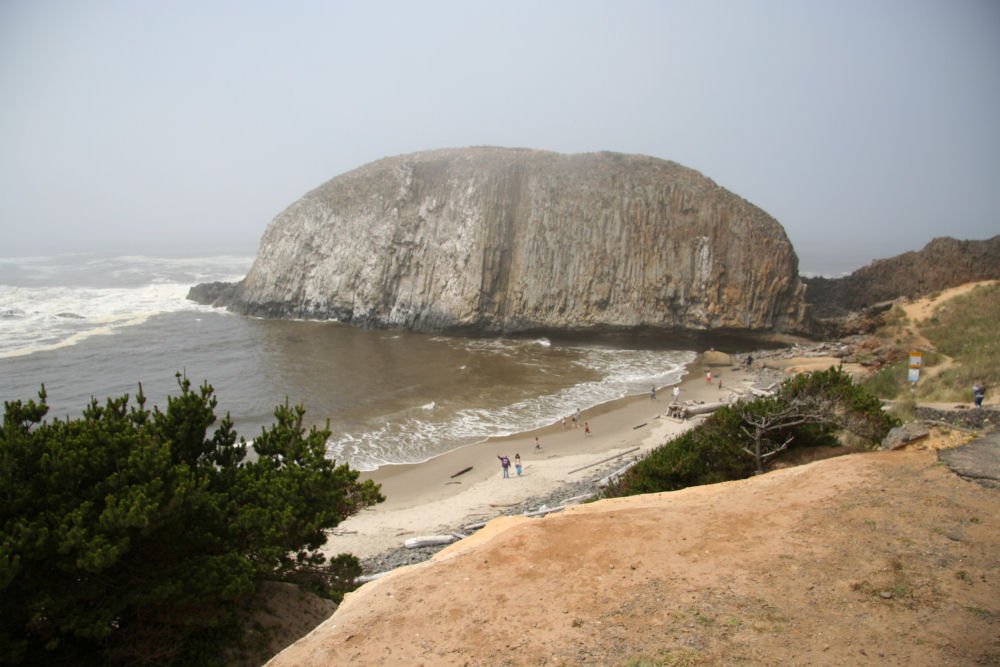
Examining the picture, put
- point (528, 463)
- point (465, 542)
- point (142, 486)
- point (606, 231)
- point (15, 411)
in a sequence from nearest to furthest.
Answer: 1. point (142, 486)
2. point (15, 411)
3. point (465, 542)
4. point (528, 463)
5. point (606, 231)

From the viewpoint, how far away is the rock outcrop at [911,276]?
119 ft

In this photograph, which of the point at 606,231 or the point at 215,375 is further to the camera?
the point at 606,231

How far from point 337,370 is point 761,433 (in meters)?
22.9

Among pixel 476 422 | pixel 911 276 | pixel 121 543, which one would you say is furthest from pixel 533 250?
pixel 121 543

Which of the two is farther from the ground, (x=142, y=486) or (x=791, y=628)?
(x=142, y=486)

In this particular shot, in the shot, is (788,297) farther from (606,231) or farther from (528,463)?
(528,463)

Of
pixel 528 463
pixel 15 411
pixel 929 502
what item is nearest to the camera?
pixel 15 411

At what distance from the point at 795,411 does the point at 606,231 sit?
26089mm

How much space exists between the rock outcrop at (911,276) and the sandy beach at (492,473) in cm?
2187

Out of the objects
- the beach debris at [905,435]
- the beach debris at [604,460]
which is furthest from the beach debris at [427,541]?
the beach debris at [905,435]

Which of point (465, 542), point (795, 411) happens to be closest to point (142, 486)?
point (465, 542)

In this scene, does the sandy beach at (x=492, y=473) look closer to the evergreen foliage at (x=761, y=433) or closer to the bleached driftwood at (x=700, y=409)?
the bleached driftwood at (x=700, y=409)

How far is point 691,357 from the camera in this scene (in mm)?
34125

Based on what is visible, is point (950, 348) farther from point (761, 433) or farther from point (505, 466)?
point (505, 466)
